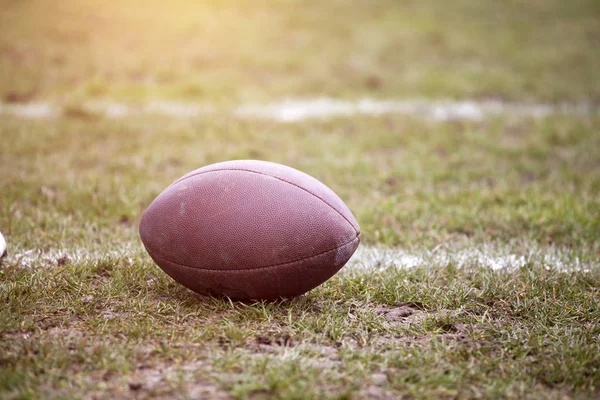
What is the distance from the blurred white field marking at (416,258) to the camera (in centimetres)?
271

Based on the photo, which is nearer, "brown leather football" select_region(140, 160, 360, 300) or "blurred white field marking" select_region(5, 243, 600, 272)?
"brown leather football" select_region(140, 160, 360, 300)

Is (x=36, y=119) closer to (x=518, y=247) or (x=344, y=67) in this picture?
(x=344, y=67)

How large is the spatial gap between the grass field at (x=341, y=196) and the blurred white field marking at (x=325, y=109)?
138 millimetres

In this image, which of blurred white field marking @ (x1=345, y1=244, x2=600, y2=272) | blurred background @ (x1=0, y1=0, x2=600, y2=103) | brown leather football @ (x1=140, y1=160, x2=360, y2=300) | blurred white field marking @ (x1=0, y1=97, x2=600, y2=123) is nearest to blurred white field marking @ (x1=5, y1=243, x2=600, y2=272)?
blurred white field marking @ (x1=345, y1=244, x2=600, y2=272)

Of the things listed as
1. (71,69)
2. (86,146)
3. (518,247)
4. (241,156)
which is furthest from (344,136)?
(71,69)

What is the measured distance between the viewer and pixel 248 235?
2.16m

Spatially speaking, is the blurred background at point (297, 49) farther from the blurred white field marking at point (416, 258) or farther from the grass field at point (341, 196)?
the blurred white field marking at point (416, 258)

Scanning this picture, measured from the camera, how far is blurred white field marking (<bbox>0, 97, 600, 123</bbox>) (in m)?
6.03

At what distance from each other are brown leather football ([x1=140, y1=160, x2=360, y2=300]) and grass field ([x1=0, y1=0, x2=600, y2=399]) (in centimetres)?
12

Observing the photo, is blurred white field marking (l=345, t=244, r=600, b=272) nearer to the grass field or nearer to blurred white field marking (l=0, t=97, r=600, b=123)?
the grass field

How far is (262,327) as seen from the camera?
2117 mm

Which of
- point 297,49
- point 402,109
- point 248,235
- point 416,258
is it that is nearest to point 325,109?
point 402,109

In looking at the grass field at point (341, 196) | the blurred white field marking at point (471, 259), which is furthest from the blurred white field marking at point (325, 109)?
the blurred white field marking at point (471, 259)

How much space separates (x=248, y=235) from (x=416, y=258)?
109cm
